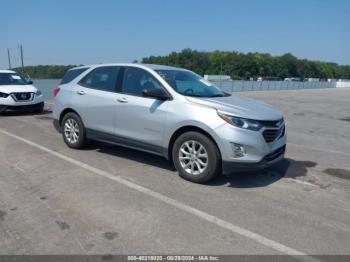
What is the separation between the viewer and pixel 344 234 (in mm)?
3809

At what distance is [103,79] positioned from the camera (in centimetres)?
660

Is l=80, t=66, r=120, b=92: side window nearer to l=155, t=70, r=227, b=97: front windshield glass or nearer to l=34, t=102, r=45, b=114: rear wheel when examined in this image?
l=155, t=70, r=227, b=97: front windshield glass

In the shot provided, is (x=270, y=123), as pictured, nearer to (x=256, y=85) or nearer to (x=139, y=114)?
(x=139, y=114)

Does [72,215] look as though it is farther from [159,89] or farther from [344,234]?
[344,234]

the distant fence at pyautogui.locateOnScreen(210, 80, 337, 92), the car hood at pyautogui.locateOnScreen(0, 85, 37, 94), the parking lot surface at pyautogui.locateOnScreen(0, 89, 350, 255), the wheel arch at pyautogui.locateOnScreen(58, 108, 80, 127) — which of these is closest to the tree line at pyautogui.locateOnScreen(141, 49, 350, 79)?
the distant fence at pyautogui.locateOnScreen(210, 80, 337, 92)

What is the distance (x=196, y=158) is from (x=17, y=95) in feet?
30.1

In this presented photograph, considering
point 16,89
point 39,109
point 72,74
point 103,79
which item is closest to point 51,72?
point 39,109

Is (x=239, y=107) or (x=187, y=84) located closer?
(x=239, y=107)

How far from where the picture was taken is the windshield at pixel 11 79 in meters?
13.1

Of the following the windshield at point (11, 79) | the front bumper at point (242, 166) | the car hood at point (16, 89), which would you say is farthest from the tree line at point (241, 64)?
the front bumper at point (242, 166)

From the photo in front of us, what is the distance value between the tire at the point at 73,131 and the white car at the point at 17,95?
5817mm

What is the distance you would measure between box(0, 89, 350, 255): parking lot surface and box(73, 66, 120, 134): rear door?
64 centimetres

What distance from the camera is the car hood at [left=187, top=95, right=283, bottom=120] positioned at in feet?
16.6

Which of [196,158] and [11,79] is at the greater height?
[11,79]
